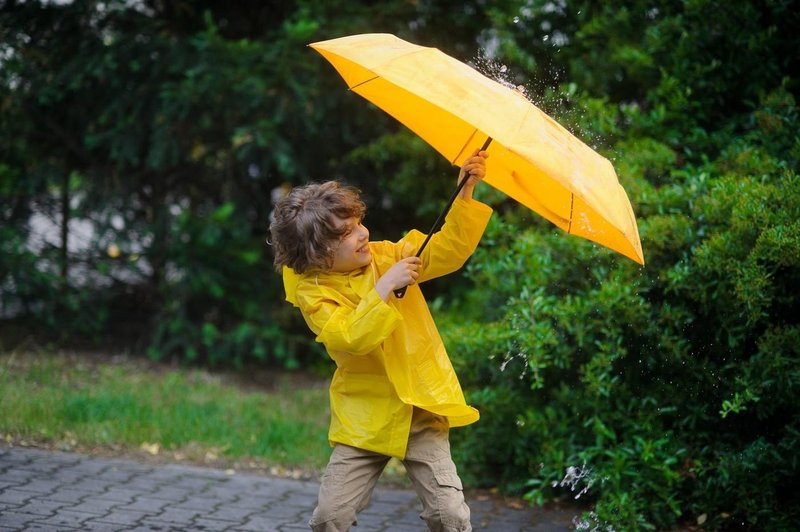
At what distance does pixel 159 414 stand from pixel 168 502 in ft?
4.36

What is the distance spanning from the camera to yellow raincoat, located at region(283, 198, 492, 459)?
2.96 metres

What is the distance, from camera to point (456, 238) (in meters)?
3.06

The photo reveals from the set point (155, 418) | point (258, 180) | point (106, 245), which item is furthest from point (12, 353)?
point (258, 180)

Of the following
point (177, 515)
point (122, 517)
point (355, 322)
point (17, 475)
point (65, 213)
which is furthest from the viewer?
point (65, 213)

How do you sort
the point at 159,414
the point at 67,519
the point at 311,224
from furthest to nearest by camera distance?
1. the point at 159,414
2. the point at 67,519
3. the point at 311,224

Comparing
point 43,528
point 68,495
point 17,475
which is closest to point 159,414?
point 17,475

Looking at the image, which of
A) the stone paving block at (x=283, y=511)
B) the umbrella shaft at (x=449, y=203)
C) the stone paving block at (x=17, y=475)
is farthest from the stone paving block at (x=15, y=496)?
the umbrella shaft at (x=449, y=203)

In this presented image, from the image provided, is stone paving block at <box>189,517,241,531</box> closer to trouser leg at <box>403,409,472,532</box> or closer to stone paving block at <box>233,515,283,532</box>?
stone paving block at <box>233,515,283,532</box>

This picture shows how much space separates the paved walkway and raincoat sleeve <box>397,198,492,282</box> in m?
1.60

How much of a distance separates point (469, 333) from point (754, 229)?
1574mm

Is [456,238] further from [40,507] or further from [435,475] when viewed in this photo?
[40,507]

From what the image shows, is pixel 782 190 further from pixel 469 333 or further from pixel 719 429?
pixel 469 333

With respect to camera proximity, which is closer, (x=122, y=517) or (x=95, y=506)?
(x=122, y=517)

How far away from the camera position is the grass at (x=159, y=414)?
5.04m
